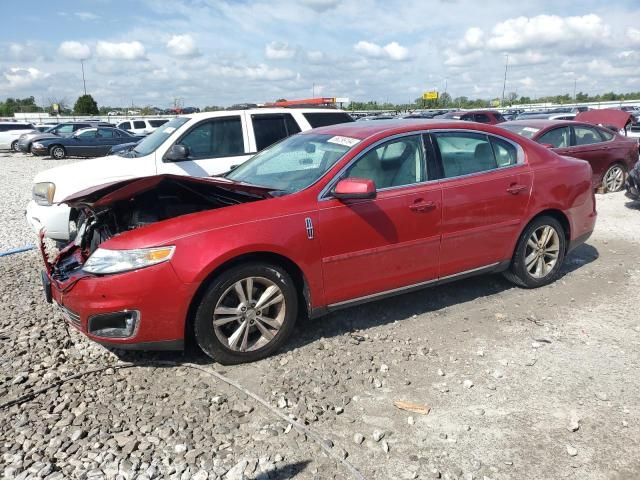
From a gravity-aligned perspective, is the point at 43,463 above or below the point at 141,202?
below

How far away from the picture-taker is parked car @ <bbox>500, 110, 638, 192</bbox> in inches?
357

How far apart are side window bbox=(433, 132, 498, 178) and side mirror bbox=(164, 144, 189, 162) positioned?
3324 mm

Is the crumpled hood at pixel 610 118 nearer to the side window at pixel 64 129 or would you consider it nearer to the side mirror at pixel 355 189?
the side mirror at pixel 355 189

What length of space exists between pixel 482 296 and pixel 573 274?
1.33 meters

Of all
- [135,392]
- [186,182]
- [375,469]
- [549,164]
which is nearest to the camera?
[375,469]

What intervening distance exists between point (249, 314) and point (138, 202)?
131cm

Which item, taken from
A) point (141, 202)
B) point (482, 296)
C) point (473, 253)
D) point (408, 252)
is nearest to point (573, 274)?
point (482, 296)

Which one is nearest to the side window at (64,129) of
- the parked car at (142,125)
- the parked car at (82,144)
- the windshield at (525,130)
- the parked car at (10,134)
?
the parked car at (10,134)

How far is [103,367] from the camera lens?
3623mm

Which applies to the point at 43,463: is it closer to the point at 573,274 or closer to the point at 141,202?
the point at 141,202

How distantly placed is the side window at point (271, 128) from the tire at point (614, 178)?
6.53 meters

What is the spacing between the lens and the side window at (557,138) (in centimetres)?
898

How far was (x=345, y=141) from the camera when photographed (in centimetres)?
418

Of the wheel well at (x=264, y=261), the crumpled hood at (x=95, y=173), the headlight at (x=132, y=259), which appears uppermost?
the crumpled hood at (x=95, y=173)
